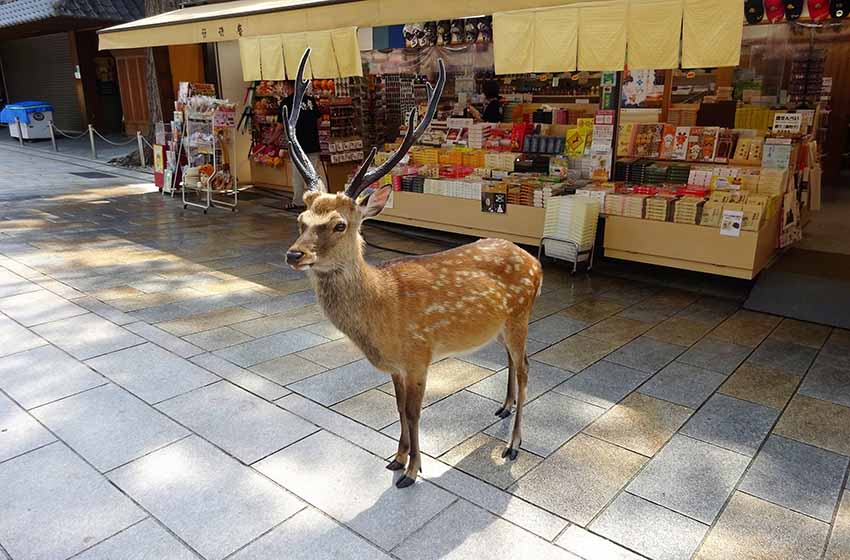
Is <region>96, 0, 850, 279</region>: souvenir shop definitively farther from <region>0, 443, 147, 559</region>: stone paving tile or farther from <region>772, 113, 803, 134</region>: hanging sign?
<region>0, 443, 147, 559</region>: stone paving tile

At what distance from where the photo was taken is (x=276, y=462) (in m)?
3.54

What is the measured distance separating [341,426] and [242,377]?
1129 mm

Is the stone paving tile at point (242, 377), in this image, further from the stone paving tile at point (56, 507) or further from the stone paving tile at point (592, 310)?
the stone paving tile at point (592, 310)

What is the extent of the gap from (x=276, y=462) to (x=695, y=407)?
9.52ft

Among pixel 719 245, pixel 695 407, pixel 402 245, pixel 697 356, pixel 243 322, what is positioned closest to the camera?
pixel 695 407

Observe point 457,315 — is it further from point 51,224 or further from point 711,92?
point 51,224

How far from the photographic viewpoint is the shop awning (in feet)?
21.7

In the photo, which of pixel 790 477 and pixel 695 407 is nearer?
pixel 790 477

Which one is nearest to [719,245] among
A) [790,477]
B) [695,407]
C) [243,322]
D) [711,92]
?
[695,407]

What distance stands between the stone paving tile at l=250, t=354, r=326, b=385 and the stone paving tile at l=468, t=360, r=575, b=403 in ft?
3.25

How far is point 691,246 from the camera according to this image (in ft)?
21.5

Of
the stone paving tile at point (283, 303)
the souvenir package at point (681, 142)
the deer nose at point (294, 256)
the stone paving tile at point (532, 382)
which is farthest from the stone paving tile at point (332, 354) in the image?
the souvenir package at point (681, 142)

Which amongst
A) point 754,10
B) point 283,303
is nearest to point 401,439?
point 283,303

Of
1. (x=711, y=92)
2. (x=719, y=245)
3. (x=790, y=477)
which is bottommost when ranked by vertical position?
(x=790, y=477)
